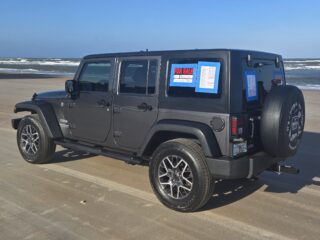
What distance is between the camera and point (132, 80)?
517 cm

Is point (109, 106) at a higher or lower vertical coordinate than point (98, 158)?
higher

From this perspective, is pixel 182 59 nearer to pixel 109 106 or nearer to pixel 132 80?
pixel 132 80

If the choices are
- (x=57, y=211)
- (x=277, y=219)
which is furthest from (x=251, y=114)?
(x=57, y=211)

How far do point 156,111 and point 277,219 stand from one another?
183 cm

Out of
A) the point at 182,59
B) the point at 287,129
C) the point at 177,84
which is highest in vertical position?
the point at 182,59

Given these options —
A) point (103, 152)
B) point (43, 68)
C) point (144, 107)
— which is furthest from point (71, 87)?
point (43, 68)

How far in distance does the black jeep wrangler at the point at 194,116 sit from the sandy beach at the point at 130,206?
0.37m

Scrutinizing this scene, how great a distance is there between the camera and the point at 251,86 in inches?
A: 175

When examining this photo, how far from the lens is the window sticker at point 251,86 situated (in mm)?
4387

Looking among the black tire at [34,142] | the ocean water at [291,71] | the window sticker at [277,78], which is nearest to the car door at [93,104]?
the black tire at [34,142]

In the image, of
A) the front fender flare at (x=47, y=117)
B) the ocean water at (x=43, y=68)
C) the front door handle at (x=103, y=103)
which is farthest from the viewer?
the ocean water at (x=43, y=68)

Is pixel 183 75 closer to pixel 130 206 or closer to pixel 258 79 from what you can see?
pixel 258 79

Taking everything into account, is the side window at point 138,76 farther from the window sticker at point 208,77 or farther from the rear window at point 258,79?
the rear window at point 258,79

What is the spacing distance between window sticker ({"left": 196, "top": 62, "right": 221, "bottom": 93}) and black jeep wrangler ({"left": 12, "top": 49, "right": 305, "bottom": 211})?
1 cm
